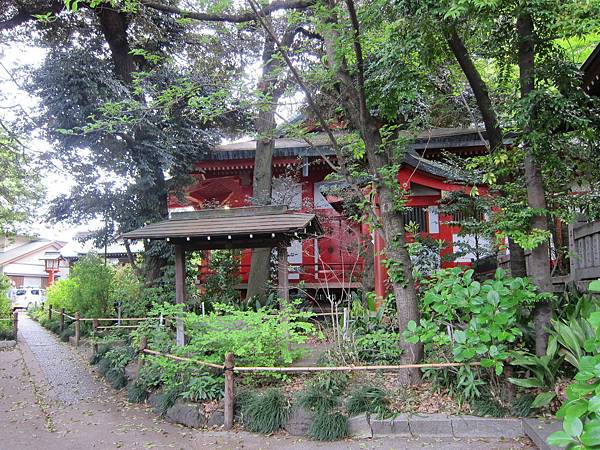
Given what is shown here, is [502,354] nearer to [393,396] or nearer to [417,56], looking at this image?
[393,396]

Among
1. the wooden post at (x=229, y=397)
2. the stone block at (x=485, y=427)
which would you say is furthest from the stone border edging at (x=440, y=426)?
the wooden post at (x=229, y=397)

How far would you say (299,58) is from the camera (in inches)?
387

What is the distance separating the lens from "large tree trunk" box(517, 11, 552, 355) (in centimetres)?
575

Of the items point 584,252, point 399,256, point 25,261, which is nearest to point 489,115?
point 399,256

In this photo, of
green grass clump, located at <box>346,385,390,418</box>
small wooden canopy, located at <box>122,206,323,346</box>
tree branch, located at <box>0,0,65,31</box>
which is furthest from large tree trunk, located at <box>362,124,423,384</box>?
tree branch, located at <box>0,0,65,31</box>

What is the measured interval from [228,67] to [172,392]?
964 cm

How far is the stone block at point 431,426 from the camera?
5.59 meters

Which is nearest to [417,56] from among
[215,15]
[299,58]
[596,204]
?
[596,204]

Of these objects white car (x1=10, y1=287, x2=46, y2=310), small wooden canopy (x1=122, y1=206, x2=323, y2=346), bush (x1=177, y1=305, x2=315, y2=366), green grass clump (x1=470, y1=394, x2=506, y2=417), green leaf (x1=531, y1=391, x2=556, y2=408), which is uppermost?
small wooden canopy (x1=122, y1=206, x2=323, y2=346)

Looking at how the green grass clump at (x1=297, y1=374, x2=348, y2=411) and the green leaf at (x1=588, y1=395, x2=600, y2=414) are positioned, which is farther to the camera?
the green grass clump at (x1=297, y1=374, x2=348, y2=411)

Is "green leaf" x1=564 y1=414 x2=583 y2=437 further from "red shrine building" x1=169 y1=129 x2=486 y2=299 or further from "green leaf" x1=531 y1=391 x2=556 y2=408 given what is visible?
"red shrine building" x1=169 y1=129 x2=486 y2=299

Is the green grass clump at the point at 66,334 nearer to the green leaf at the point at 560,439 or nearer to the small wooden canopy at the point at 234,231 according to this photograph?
the small wooden canopy at the point at 234,231

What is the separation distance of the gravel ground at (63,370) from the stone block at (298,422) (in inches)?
168

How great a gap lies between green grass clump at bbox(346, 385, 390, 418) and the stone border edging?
9 cm
